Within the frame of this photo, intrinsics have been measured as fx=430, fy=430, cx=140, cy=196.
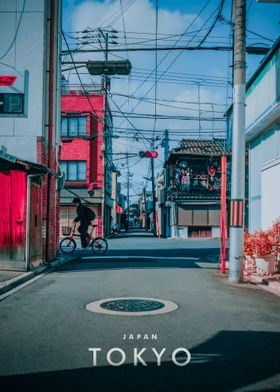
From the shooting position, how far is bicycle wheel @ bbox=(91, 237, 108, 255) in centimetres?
1748

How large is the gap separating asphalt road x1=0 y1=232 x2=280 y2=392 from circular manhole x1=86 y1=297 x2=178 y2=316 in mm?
192

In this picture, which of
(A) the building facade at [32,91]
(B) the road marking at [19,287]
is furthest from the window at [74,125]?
(B) the road marking at [19,287]

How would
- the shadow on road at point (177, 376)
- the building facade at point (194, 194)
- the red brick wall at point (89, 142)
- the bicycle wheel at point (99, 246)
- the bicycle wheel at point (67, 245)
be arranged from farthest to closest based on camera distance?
1. the building facade at point (194, 194)
2. the red brick wall at point (89, 142)
3. the bicycle wheel at point (67, 245)
4. the bicycle wheel at point (99, 246)
5. the shadow on road at point (177, 376)

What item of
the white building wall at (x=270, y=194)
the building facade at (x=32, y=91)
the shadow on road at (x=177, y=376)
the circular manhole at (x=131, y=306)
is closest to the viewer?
the shadow on road at (x=177, y=376)

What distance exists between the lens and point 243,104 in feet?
32.8

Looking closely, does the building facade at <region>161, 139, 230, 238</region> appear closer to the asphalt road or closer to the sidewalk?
the sidewalk

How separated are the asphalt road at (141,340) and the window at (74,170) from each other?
25.4m

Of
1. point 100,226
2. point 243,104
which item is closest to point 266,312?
point 243,104

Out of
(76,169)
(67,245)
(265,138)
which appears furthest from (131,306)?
(76,169)

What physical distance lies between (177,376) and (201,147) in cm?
3968

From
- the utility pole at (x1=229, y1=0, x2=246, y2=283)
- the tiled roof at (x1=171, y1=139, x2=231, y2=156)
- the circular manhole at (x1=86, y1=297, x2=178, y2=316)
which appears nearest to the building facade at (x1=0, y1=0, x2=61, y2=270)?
the circular manhole at (x1=86, y1=297, x2=178, y2=316)

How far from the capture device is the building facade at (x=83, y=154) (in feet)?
111

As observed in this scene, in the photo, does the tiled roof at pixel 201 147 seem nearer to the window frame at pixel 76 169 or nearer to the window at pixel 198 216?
the window at pixel 198 216

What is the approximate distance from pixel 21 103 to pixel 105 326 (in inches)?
357
